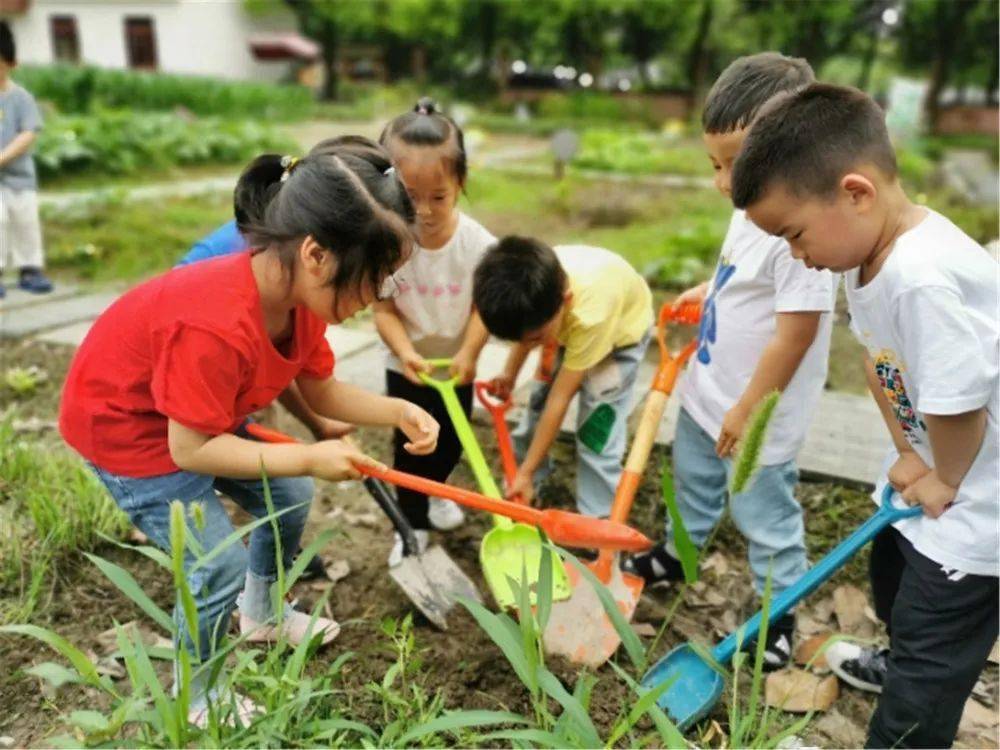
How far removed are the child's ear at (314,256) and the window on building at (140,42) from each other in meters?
25.6

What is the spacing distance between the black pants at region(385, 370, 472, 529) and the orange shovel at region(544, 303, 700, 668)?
0.53m

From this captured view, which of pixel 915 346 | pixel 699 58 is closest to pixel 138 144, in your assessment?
pixel 915 346

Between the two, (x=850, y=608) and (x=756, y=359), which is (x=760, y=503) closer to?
(x=756, y=359)

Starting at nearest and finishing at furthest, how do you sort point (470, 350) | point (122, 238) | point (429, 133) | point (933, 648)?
point (933, 648) → point (429, 133) → point (470, 350) → point (122, 238)

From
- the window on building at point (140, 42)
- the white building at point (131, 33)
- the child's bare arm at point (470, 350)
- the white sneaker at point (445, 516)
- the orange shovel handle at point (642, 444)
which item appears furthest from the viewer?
the window on building at point (140, 42)

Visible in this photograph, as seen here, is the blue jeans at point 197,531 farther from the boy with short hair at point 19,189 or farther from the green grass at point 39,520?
the boy with short hair at point 19,189

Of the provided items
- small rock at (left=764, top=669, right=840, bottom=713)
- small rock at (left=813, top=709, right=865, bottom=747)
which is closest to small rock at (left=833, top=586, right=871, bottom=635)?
small rock at (left=764, top=669, right=840, bottom=713)

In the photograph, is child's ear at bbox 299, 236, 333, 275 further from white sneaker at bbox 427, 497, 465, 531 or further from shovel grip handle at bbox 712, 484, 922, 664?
white sneaker at bbox 427, 497, 465, 531

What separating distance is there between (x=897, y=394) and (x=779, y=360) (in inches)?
12.0

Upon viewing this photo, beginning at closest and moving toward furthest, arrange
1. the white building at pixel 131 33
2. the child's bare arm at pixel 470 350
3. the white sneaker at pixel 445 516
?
the child's bare arm at pixel 470 350 < the white sneaker at pixel 445 516 < the white building at pixel 131 33

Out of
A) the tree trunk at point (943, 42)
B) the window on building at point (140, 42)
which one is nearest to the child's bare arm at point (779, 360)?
the tree trunk at point (943, 42)

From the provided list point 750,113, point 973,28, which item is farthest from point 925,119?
point 750,113

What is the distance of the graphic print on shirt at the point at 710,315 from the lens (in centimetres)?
201

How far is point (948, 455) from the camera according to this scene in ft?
4.63
